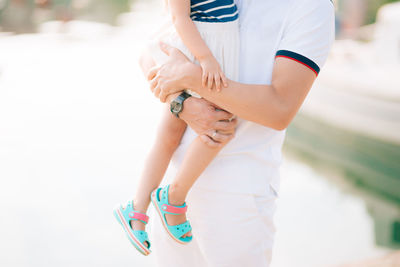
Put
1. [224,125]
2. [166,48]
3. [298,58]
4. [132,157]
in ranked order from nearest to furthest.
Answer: [298,58], [224,125], [166,48], [132,157]

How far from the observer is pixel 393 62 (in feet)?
21.0

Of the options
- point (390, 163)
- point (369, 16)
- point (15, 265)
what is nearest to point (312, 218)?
point (390, 163)

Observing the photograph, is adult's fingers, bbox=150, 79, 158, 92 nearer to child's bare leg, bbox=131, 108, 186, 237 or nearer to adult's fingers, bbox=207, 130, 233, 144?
child's bare leg, bbox=131, 108, 186, 237

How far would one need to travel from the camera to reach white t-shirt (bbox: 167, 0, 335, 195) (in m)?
1.11

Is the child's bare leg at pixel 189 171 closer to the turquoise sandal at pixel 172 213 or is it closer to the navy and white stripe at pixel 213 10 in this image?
the turquoise sandal at pixel 172 213

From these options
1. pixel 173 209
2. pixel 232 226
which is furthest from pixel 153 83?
pixel 232 226

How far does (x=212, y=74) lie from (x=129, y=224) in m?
0.56

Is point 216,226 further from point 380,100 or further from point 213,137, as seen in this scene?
point 380,100

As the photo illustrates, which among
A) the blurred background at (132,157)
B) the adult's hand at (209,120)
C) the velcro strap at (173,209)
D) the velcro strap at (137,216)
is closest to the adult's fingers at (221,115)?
the adult's hand at (209,120)

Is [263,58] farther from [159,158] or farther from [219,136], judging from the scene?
[159,158]

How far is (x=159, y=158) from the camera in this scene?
4.51 feet

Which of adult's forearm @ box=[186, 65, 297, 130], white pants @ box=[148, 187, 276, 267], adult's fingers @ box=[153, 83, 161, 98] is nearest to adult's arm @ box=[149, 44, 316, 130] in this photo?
adult's forearm @ box=[186, 65, 297, 130]

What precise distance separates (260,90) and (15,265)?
116 inches

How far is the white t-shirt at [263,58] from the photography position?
1105 mm
